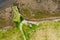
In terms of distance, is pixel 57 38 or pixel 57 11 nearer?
pixel 57 38

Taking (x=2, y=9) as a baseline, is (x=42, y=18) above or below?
below

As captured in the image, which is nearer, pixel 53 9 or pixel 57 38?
pixel 57 38

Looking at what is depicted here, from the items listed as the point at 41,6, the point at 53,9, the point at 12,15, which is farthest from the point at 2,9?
the point at 53,9

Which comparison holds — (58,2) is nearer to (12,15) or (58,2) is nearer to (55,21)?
(55,21)

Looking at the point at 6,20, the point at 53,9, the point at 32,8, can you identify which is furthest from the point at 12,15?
the point at 53,9

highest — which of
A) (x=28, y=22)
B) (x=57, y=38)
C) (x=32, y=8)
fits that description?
(x=32, y=8)

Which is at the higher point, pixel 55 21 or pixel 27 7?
pixel 27 7

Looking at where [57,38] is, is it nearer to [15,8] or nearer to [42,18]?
[42,18]

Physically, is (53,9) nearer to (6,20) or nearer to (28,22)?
(28,22)
